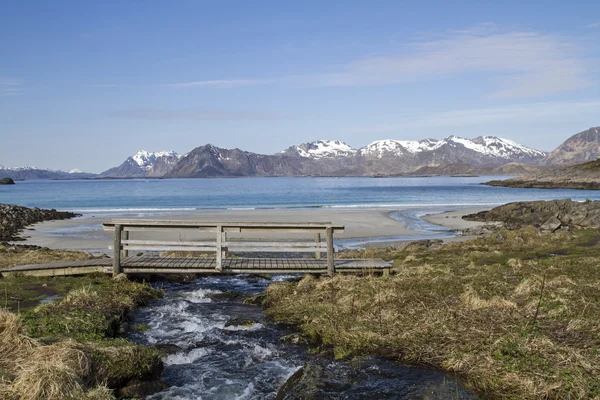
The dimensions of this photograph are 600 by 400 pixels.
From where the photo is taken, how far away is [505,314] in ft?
37.1

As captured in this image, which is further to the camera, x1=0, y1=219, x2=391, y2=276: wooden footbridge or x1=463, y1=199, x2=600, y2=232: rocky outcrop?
x1=463, y1=199, x2=600, y2=232: rocky outcrop

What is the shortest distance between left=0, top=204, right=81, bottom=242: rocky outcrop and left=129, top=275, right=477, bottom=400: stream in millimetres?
27935

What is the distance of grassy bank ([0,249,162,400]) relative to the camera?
283 inches

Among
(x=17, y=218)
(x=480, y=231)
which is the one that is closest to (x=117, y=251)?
(x=480, y=231)

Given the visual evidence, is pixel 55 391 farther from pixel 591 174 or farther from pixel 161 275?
pixel 591 174

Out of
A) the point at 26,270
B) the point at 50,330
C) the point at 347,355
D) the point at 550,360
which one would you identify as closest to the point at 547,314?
the point at 550,360

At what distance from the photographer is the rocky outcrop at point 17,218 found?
39600mm

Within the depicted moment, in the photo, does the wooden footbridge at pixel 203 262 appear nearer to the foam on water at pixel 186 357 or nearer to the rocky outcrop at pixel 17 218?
the foam on water at pixel 186 357

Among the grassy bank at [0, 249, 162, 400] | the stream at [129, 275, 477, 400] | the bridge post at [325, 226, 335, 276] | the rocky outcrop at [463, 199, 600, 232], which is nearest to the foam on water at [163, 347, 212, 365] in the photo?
the stream at [129, 275, 477, 400]

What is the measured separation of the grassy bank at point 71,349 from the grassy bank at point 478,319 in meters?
4.23

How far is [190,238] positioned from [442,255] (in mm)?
19147

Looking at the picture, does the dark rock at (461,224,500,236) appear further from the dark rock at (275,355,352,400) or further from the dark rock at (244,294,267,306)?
the dark rock at (275,355,352,400)

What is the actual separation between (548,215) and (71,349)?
1722 inches

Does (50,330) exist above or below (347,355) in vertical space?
above
